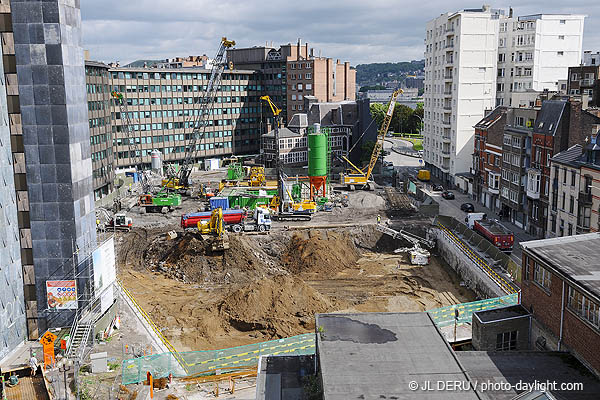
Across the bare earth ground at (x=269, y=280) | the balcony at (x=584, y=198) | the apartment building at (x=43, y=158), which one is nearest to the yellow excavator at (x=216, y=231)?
the bare earth ground at (x=269, y=280)

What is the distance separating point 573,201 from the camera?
52469mm

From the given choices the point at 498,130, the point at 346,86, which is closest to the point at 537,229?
the point at 498,130

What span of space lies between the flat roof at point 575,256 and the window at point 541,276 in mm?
704

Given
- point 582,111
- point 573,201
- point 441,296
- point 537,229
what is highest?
point 582,111

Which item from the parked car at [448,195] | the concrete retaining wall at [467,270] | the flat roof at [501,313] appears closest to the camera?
the flat roof at [501,313]

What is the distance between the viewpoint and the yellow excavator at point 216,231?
2313 inches

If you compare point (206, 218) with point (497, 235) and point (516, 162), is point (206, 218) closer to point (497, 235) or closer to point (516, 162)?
point (497, 235)

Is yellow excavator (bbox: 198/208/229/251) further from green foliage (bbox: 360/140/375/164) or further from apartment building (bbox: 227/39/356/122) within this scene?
apartment building (bbox: 227/39/356/122)

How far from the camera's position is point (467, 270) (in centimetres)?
5516

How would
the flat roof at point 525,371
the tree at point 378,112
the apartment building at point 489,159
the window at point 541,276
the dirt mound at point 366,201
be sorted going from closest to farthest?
the flat roof at point 525,371 < the window at point 541,276 < the apartment building at point 489,159 < the dirt mound at point 366,201 < the tree at point 378,112

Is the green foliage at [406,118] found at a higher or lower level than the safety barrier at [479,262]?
higher

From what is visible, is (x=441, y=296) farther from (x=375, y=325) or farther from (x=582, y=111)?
(x=375, y=325)

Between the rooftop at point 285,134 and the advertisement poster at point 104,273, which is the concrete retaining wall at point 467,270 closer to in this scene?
the advertisement poster at point 104,273

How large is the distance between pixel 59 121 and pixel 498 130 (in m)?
56.1
